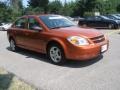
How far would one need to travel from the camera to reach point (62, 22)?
9.23 m

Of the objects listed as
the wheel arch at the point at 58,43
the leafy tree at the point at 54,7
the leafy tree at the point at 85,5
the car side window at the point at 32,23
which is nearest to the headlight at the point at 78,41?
the wheel arch at the point at 58,43

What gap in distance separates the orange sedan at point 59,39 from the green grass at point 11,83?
1.75 m

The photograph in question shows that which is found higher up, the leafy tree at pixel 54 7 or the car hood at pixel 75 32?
the leafy tree at pixel 54 7

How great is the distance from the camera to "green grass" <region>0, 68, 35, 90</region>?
5.89 metres

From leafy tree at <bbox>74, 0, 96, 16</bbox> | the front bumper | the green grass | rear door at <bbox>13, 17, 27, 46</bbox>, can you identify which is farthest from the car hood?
leafy tree at <bbox>74, 0, 96, 16</bbox>

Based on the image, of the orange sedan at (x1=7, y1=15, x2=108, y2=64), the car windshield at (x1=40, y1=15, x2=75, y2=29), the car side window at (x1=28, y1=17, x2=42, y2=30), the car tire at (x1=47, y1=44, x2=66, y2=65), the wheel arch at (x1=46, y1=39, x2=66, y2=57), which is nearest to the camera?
the orange sedan at (x1=7, y1=15, x2=108, y2=64)

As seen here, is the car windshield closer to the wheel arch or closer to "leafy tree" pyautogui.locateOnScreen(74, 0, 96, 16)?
the wheel arch

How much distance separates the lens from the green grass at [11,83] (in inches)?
232

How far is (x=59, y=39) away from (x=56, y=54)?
0.50 meters

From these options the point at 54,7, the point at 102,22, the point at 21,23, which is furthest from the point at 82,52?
the point at 54,7

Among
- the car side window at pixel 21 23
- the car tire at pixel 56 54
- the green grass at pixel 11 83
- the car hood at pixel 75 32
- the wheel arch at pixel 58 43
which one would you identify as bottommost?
the green grass at pixel 11 83

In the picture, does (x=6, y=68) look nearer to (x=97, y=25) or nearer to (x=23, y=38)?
(x=23, y=38)

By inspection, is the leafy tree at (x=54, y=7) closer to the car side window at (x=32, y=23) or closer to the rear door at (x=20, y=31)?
the rear door at (x=20, y=31)

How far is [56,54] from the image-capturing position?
26.7 feet
